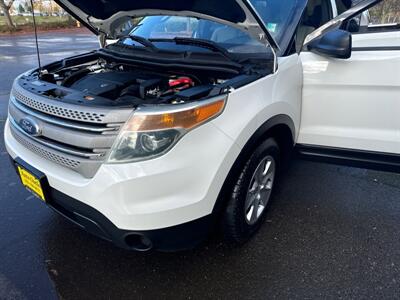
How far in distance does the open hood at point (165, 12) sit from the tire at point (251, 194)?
762 millimetres

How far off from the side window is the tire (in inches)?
49.7

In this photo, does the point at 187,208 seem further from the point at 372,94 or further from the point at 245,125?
the point at 372,94

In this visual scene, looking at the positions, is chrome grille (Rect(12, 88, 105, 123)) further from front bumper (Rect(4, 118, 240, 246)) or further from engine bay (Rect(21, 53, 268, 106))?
front bumper (Rect(4, 118, 240, 246))

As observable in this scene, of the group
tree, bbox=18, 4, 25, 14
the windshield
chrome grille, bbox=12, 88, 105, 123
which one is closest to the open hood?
the windshield

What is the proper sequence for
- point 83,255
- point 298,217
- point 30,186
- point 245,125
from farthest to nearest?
1. point 298,217
2. point 83,255
3. point 30,186
4. point 245,125

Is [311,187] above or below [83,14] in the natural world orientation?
below

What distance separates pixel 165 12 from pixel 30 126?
1.34 m

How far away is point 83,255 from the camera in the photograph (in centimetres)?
243

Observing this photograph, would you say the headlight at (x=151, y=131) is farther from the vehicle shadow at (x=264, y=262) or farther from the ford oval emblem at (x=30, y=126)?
the vehicle shadow at (x=264, y=262)

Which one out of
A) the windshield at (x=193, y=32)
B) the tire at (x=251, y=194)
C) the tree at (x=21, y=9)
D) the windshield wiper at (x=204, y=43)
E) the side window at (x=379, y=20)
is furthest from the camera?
the tree at (x=21, y=9)

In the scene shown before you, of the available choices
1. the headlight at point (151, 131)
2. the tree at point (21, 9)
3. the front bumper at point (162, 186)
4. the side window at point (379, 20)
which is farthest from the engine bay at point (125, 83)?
the tree at point (21, 9)

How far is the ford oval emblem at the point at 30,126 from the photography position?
2.08 m

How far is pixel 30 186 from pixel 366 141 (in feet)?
7.98

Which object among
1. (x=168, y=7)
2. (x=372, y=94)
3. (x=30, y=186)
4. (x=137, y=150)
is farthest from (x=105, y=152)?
(x=372, y=94)
